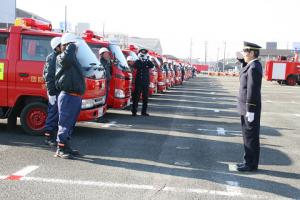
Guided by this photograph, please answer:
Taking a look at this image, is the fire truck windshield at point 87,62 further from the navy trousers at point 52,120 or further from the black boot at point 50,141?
the black boot at point 50,141

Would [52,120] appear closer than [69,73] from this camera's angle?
No

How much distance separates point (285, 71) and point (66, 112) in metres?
39.9

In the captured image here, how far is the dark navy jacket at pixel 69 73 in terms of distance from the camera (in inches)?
275

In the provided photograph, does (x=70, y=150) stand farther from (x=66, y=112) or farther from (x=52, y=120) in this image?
(x=52, y=120)

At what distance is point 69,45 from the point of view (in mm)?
7016

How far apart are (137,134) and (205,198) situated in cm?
445

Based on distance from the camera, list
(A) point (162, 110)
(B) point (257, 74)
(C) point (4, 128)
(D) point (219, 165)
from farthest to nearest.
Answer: (A) point (162, 110) → (C) point (4, 128) → (D) point (219, 165) → (B) point (257, 74)

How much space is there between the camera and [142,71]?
43.3 feet

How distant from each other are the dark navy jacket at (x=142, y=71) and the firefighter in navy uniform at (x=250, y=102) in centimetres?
638

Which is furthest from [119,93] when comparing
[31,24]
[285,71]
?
[285,71]

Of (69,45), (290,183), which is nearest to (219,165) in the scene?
(290,183)

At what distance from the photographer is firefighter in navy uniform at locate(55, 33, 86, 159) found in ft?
23.0

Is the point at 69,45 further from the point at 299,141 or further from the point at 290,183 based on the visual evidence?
the point at 299,141

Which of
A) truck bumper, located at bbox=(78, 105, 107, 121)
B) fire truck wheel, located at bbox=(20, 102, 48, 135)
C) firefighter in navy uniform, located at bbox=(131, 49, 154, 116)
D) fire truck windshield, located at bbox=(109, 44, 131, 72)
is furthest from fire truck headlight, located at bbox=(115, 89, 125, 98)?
fire truck wheel, located at bbox=(20, 102, 48, 135)
